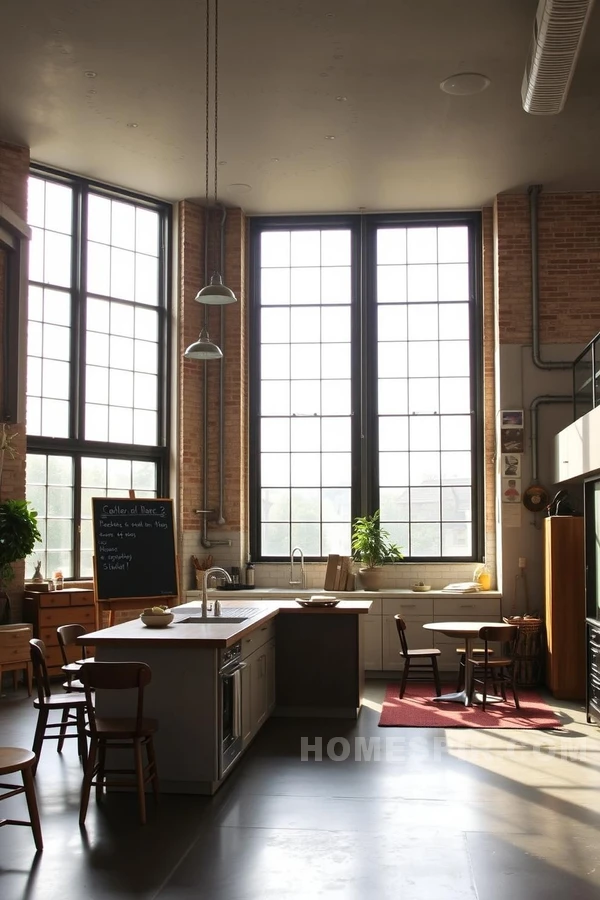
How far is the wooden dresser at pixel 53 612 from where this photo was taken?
28.9 feet

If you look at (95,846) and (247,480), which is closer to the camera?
(95,846)

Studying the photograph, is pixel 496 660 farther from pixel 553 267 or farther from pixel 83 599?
pixel 553 267

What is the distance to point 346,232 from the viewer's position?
1129 cm

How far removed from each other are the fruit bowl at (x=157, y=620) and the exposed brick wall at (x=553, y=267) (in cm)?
562

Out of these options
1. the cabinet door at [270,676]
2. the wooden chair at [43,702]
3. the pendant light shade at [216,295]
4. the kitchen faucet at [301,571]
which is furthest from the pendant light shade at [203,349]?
the kitchen faucet at [301,571]

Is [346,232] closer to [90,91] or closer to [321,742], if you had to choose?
[90,91]

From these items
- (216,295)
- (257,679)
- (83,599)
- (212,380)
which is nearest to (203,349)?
(216,295)

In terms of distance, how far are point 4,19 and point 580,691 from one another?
7.59 meters

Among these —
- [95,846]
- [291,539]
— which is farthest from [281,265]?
[95,846]

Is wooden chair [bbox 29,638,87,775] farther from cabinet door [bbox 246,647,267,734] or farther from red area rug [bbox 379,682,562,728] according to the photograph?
red area rug [bbox 379,682,562,728]

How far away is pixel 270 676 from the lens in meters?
7.64

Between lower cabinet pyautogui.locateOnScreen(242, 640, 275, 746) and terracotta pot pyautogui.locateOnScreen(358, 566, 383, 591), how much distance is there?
262cm

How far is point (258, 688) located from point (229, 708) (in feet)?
3.72

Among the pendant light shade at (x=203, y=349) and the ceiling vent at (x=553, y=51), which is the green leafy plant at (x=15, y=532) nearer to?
the pendant light shade at (x=203, y=349)
